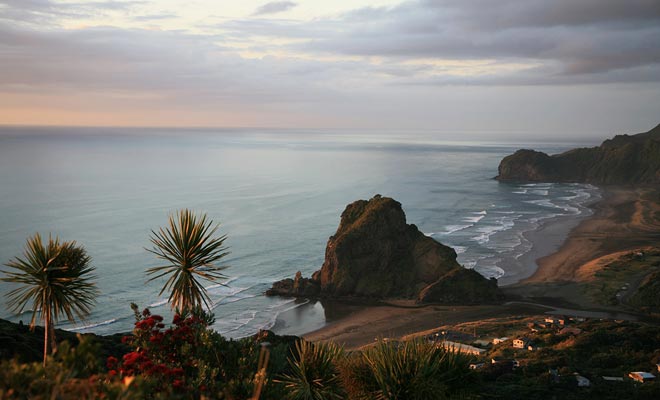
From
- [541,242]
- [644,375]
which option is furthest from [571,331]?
[541,242]

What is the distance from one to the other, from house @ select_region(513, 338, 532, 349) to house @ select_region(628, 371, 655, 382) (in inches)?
381

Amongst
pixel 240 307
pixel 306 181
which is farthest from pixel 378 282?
pixel 306 181

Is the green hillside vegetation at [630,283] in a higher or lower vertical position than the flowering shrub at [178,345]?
lower

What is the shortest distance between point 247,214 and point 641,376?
253ft

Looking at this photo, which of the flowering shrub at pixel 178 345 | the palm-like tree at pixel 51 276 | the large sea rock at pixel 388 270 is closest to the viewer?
the flowering shrub at pixel 178 345

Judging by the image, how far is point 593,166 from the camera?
16862 cm

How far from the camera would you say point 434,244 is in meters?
59.1

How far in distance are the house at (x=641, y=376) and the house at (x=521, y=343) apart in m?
9.69

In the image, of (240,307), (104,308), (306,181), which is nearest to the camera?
(104,308)

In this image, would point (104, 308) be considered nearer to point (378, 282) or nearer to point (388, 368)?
point (378, 282)

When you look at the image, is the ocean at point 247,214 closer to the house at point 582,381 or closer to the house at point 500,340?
the house at point 500,340

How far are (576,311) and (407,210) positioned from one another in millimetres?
58363

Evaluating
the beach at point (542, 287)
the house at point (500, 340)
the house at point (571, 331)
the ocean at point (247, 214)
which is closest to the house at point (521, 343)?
the house at point (500, 340)

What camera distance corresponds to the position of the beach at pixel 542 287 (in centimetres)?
4725
